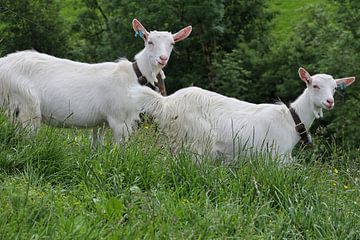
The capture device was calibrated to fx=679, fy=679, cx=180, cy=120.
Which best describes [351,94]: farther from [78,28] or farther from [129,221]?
[129,221]

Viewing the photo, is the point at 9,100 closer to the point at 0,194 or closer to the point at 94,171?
the point at 94,171

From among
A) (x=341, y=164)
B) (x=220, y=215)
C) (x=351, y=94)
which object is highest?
(x=220, y=215)

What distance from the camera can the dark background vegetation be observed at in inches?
918

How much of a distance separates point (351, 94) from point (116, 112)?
1638 centimetres

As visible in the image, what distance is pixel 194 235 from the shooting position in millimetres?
4613

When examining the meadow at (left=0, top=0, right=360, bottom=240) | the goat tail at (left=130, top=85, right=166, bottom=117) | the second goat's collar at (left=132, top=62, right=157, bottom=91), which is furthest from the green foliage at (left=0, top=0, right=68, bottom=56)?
the meadow at (left=0, top=0, right=360, bottom=240)

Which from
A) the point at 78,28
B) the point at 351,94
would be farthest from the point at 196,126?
the point at 78,28

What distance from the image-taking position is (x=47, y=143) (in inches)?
231

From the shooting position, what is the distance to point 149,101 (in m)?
7.67

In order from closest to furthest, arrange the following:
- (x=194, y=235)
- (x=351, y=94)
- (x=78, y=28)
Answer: (x=194, y=235) → (x=351, y=94) → (x=78, y=28)

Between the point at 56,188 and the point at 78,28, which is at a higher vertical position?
the point at 56,188

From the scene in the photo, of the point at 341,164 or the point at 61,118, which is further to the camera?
the point at 61,118

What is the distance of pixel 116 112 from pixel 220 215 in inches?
126

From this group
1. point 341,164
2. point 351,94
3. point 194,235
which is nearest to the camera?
point 194,235
